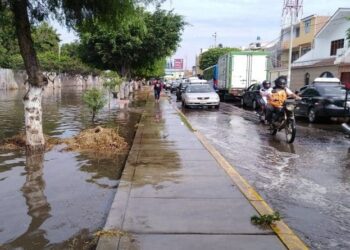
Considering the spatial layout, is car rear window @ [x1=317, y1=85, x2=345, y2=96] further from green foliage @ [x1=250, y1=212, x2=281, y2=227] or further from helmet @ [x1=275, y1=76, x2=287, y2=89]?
green foliage @ [x1=250, y1=212, x2=281, y2=227]

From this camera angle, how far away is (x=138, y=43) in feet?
87.2

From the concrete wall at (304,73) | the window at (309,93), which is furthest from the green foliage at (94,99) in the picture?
the concrete wall at (304,73)

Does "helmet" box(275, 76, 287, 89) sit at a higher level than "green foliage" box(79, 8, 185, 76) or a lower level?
lower

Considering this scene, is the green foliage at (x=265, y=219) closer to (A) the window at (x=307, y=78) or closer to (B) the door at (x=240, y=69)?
(B) the door at (x=240, y=69)

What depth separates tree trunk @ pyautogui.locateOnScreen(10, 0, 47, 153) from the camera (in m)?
Answer: 9.52

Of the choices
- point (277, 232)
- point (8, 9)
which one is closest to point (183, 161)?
point (277, 232)

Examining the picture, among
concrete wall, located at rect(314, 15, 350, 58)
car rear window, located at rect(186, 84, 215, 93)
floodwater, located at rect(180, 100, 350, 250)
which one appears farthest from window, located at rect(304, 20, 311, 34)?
floodwater, located at rect(180, 100, 350, 250)

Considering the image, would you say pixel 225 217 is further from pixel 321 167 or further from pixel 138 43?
pixel 138 43

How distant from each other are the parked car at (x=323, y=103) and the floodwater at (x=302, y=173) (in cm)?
183

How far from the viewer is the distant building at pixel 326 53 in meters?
39.6

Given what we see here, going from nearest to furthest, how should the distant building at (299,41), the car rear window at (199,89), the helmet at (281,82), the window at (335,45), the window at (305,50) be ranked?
the helmet at (281,82) → the car rear window at (199,89) → the window at (335,45) → the distant building at (299,41) → the window at (305,50)

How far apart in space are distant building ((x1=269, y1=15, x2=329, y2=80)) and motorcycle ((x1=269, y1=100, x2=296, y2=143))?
34414 mm

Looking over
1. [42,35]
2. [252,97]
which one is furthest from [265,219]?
[42,35]

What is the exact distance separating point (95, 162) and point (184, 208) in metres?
3.74
